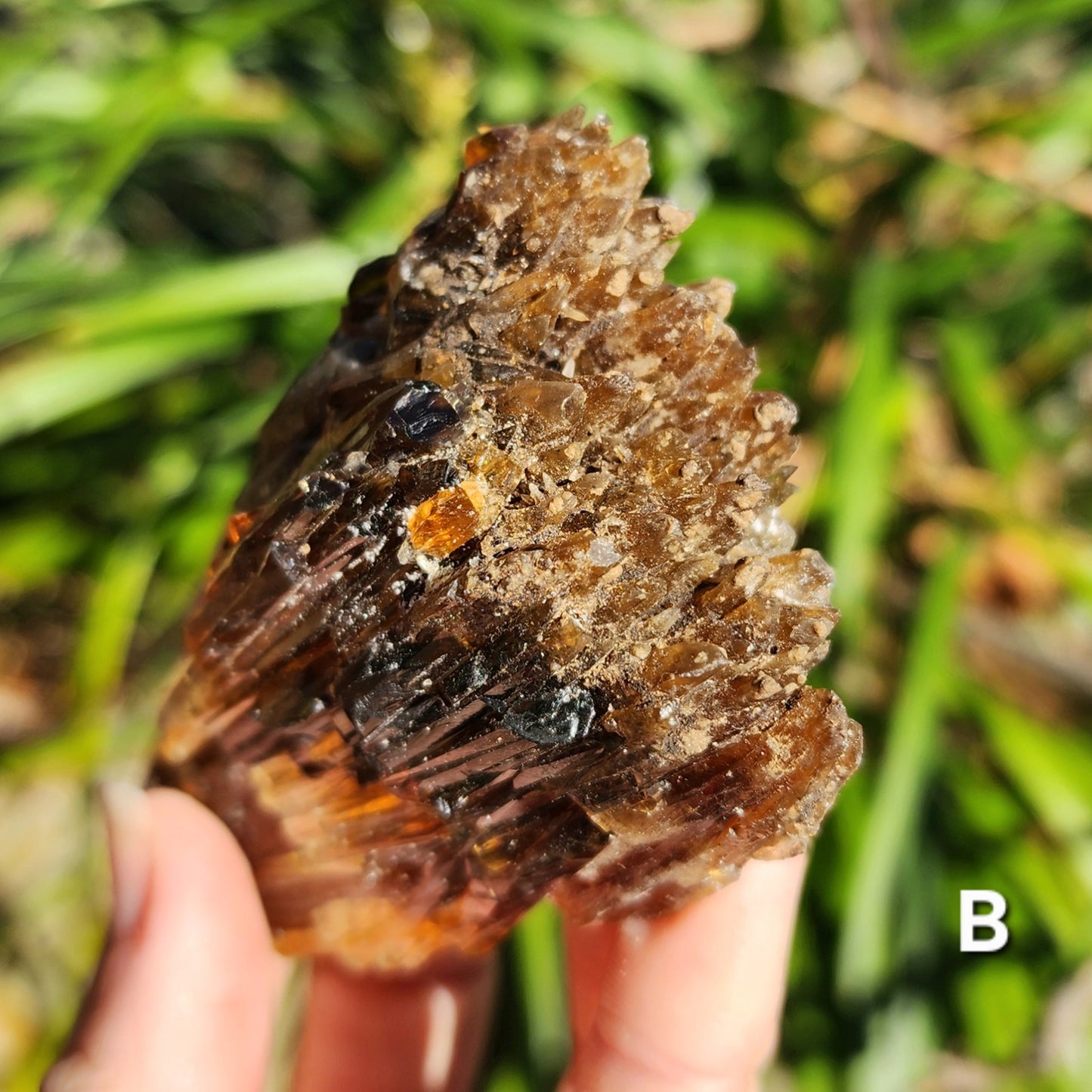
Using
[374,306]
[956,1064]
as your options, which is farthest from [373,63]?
[956,1064]

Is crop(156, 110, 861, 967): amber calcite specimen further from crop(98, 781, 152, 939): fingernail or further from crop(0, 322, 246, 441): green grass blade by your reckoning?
crop(0, 322, 246, 441): green grass blade

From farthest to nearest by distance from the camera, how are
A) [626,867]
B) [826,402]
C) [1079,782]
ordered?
1. [826,402]
2. [1079,782]
3. [626,867]

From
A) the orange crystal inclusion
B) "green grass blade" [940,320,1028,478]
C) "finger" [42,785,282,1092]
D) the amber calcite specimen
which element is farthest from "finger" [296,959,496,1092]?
"green grass blade" [940,320,1028,478]

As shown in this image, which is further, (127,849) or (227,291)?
(227,291)

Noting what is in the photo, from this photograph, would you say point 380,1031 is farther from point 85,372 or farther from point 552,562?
point 85,372

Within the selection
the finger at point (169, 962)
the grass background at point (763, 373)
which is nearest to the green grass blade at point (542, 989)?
the grass background at point (763, 373)

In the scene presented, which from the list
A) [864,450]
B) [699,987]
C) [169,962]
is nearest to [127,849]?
[169,962]

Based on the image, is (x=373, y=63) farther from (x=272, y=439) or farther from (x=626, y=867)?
(x=626, y=867)
